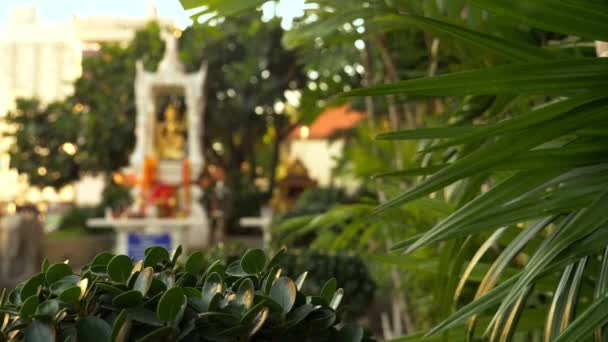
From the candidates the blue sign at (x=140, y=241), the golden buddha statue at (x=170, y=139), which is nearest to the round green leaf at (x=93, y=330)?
the blue sign at (x=140, y=241)

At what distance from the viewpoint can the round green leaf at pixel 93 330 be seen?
26.2 inches

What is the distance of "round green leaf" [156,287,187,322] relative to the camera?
0.67m

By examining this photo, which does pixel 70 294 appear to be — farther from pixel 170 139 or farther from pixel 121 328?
pixel 170 139

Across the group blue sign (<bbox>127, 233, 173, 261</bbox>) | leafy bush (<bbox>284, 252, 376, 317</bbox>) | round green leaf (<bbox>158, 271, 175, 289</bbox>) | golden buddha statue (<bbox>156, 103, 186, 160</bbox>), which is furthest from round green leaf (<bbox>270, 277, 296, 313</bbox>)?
golden buddha statue (<bbox>156, 103, 186, 160</bbox>)

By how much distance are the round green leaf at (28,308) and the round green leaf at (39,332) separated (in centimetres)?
1

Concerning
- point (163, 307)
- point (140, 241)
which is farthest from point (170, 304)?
point (140, 241)

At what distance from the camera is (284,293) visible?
75 cm

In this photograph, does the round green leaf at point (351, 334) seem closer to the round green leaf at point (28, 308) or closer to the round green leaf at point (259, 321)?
the round green leaf at point (259, 321)

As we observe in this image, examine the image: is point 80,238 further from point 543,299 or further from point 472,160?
point 472,160

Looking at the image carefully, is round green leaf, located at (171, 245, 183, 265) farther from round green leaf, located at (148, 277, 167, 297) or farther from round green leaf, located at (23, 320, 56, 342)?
round green leaf, located at (23, 320, 56, 342)

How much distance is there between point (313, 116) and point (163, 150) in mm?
8767

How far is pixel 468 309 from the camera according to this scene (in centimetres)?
71

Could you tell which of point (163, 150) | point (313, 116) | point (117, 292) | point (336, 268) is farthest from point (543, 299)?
point (163, 150)

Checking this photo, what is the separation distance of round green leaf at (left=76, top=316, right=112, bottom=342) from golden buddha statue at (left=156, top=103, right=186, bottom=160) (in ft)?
34.2
